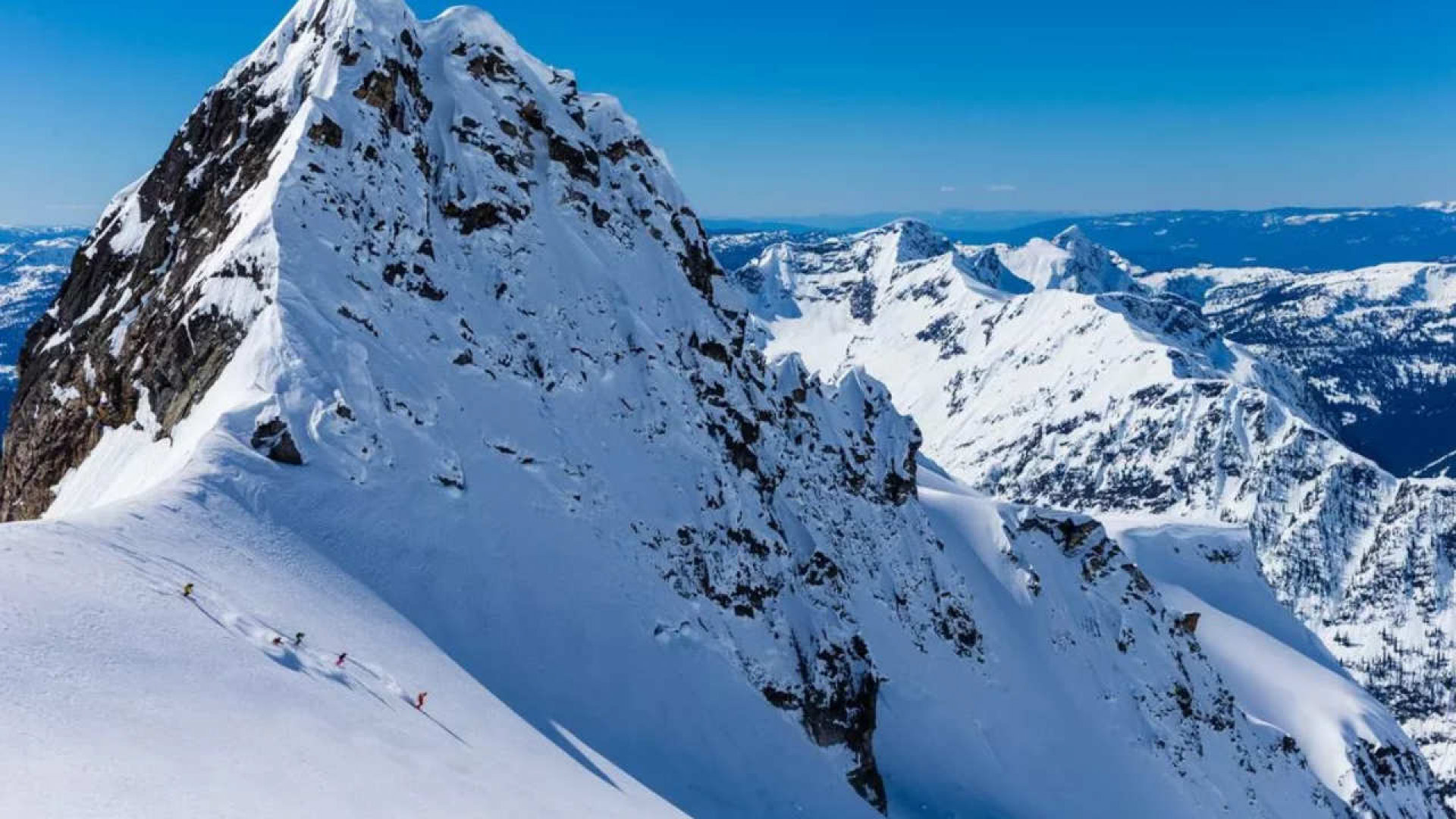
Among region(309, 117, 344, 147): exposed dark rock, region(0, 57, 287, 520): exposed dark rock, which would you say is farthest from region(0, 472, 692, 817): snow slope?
region(309, 117, 344, 147): exposed dark rock

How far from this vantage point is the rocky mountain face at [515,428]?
34750 millimetres

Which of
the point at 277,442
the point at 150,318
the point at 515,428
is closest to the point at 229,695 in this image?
the point at 277,442

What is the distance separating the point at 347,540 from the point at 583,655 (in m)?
11.2

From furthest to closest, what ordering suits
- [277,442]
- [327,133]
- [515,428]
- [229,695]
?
[515,428] → [327,133] → [277,442] → [229,695]

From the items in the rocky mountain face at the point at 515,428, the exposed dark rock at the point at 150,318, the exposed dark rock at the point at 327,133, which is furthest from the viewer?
the exposed dark rock at the point at 327,133

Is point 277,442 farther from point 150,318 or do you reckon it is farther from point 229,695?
point 150,318

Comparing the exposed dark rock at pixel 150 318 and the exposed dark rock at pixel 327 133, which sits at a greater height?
the exposed dark rock at pixel 327 133

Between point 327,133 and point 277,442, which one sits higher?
point 327,133

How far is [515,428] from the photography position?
43438 millimetres

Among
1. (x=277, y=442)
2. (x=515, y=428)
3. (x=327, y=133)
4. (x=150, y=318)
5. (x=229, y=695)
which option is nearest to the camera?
(x=229, y=695)

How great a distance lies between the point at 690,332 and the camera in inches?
2291

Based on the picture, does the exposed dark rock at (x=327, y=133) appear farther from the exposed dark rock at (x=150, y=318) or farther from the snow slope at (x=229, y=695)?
the snow slope at (x=229, y=695)

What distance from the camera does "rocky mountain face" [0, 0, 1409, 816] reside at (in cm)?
3475

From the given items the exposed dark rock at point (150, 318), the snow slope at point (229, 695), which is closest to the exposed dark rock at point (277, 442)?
the snow slope at point (229, 695)
